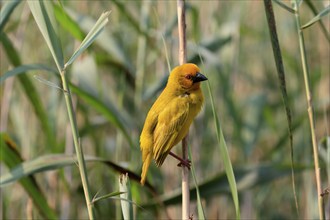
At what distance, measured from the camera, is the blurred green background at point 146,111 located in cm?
248

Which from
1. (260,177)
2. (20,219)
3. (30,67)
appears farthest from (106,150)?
(30,67)

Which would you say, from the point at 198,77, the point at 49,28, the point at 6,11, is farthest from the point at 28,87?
the point at 49,28

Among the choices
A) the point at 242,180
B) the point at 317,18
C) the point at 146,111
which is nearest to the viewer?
the point at 317,18

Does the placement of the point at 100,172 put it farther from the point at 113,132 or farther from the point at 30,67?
the point at 30,67

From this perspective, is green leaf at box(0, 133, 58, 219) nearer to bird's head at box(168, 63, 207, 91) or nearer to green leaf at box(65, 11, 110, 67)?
bird's head at box(168, 63, 207, 91)

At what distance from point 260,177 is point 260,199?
751 mm

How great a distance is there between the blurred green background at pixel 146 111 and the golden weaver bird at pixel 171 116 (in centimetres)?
42

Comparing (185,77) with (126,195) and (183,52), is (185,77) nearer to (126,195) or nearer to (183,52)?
(183,52)

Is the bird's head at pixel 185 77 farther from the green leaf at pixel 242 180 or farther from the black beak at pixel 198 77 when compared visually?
the green leaf at pixel 242 180

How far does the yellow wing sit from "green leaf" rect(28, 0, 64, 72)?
64cm

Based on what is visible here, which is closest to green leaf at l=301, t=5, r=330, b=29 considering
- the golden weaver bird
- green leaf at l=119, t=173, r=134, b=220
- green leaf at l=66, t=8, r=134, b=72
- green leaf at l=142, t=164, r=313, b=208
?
the golden weaver bird

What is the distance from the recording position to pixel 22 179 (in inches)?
82.9

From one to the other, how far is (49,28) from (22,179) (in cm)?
100

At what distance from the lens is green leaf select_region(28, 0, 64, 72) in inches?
48.8
